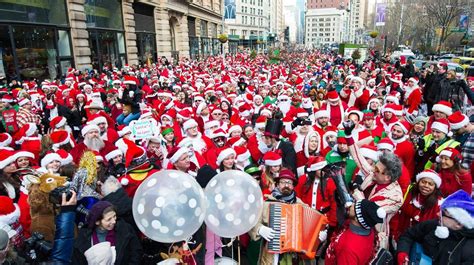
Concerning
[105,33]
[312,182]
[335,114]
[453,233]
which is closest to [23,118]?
[312,182]

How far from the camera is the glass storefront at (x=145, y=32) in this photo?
2666cm

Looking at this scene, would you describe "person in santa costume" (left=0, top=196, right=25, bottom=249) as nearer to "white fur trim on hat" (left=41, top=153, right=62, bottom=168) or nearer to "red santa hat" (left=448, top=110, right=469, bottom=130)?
"white fur trim on hat" (left=41, top=153, right=62, bottom=168)

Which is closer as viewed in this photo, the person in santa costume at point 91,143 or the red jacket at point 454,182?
the red jacket at point 454,182

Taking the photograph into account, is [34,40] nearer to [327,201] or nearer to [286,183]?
[286,183]

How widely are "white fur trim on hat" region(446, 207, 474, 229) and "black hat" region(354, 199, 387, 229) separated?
1.79ft

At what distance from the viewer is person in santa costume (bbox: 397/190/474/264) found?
8.62ft

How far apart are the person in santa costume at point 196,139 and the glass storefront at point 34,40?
41.1 feet

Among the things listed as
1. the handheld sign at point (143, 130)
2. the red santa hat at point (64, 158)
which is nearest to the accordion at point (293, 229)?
the handheld sign at point (143, 130)

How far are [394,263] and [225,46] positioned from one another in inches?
2081

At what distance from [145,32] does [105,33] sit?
614 centimetres

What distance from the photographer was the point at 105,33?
22000mm

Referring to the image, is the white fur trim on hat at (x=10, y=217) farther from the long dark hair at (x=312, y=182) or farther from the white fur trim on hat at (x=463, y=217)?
the white fur trim on hat at (x=463, y=217)

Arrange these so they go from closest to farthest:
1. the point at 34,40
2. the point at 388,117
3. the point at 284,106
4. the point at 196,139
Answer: the point at 196,139 → the point at 388,117 → the point at 284,106 → the point at 34,40

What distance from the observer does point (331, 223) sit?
4047mm
